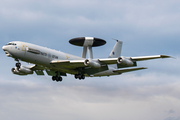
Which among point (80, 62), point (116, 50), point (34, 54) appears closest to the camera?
point (34, 54)

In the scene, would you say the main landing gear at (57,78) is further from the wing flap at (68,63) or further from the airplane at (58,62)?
the wing flap at (68,63)

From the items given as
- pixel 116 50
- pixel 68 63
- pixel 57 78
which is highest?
pixel 116 50

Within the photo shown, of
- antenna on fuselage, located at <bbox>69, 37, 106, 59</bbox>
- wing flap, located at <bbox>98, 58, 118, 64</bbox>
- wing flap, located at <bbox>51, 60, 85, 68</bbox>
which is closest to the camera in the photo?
wing flap, located at <bbox>98, 58, 118, 64</bbox>

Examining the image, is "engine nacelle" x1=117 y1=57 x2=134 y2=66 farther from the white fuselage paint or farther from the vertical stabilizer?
the vertical stabilizer

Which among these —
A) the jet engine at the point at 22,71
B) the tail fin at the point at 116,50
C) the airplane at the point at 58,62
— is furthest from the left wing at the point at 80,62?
the tail fin at the point at 116,50

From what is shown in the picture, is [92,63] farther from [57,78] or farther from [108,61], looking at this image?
[57,78]

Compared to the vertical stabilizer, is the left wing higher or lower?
lower

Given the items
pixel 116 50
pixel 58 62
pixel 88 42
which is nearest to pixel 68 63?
pixel 58 62

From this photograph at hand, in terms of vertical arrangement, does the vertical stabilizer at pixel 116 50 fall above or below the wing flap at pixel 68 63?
above

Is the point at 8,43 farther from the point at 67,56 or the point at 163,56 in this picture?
the point at 163,56

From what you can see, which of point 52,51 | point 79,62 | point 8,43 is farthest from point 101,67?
point 8,43

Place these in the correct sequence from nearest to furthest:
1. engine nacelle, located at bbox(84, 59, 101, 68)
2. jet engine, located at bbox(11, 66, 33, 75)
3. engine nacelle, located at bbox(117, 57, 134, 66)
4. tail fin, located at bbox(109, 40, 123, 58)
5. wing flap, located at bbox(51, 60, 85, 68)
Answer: engine nacelle, located at bbox(117, 57, 134, 66) → engine nacelle, located at bbox(84, 59, 101, 68) → wing flap, located at bbox(51, 60, 85, 68) → jet engine, located at bbox(11, 66, 33, 75) → tail fin, located at bbox(109, 40, 123, 58)

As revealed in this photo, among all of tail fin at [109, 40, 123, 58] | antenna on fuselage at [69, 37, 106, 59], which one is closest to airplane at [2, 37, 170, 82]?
tail fin at [109, 40, 123, 58]

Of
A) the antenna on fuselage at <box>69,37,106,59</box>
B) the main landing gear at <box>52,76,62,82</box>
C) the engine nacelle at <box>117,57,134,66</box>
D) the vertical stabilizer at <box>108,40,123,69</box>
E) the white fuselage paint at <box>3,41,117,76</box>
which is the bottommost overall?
the main landing gear at <box>52,76,62,82</box>
